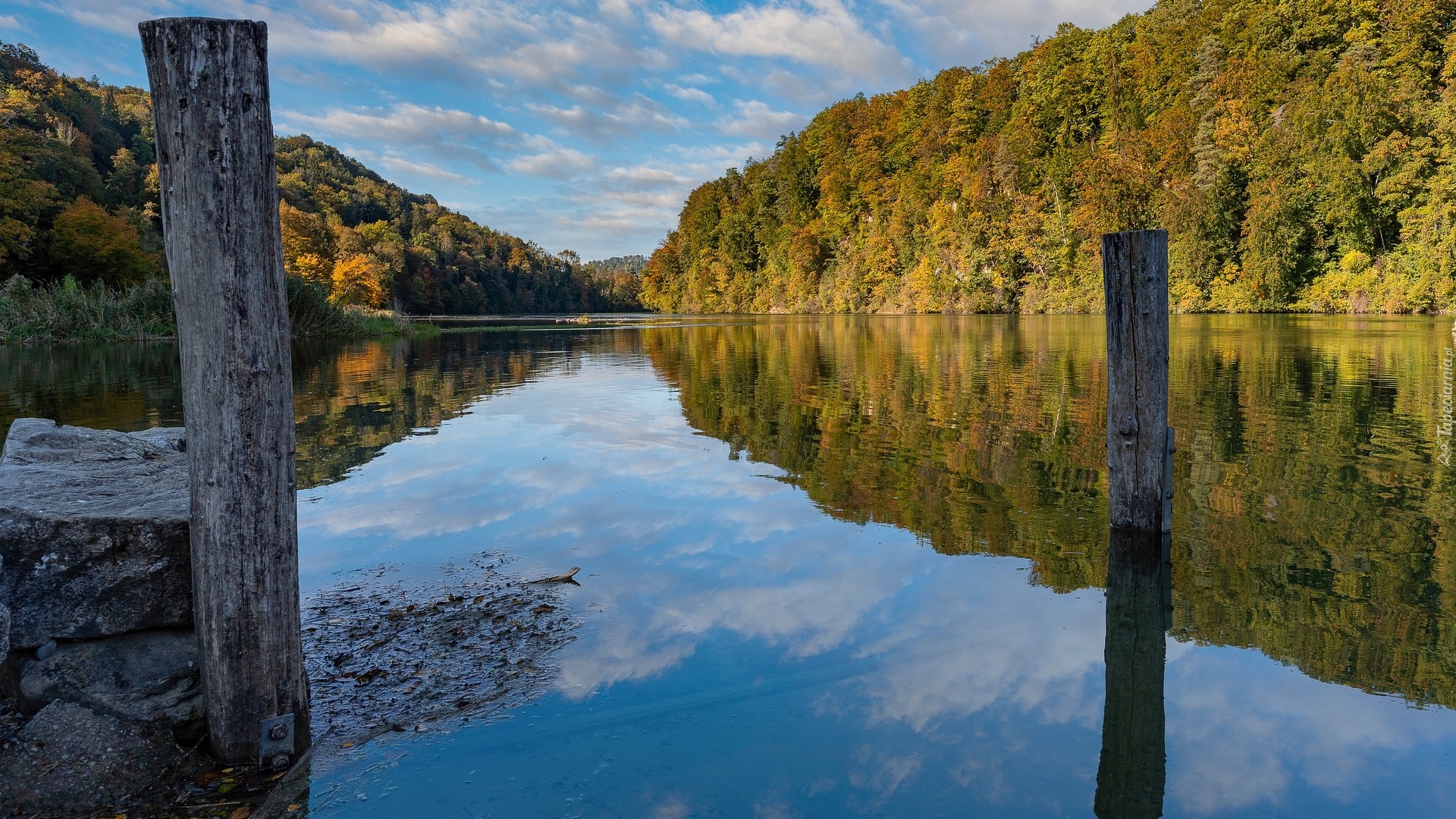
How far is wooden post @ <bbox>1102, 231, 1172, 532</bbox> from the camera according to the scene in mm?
6066

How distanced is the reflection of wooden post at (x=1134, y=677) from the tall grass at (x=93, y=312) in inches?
1238

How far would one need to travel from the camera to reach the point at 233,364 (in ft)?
10.5

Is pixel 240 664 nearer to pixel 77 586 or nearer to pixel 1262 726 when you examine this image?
pixel 77 586

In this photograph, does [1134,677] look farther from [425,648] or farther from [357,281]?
[357,281]

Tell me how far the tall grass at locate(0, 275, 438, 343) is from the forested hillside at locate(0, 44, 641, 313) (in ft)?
15.0

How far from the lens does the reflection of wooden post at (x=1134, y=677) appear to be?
3.41 m

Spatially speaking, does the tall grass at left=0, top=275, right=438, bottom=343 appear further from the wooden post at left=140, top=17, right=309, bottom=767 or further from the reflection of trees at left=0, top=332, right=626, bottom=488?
the wooden post at left=140, top=17, right=309, bottom=767

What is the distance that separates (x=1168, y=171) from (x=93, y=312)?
204ft

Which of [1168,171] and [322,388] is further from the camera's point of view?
[1168,171]

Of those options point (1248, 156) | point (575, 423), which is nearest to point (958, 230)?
point (1248, 156)

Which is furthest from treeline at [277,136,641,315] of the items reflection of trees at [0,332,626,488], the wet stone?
the wet stone

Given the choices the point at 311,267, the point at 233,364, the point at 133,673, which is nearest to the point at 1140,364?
the point at 233,364

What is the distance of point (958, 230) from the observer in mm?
73500

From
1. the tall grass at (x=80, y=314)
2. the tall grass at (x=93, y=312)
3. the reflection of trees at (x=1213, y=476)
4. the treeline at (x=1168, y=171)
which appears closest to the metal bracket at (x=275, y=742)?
the reflection of trees at (x=1213, y=476)
